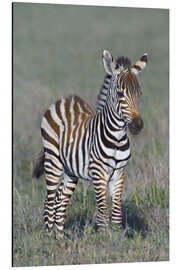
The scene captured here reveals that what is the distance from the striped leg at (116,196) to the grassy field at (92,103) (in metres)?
0.15

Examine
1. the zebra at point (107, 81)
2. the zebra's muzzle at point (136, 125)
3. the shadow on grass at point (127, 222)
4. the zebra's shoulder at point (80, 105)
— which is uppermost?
the zebra at point (107, 81)

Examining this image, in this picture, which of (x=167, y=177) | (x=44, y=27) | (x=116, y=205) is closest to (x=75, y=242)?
A: (x=116, y=205)

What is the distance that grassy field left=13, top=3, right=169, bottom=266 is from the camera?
5871 mm

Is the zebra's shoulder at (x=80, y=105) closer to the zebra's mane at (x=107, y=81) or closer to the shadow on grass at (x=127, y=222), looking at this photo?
the zebra's mane at (x=107, y=81)

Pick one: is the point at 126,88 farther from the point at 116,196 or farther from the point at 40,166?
the point at 40,166

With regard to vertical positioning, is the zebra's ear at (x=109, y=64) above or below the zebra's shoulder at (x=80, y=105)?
above

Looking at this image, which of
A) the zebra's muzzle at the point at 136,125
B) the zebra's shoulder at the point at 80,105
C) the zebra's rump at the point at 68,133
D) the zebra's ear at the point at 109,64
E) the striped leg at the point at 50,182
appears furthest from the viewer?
the zebra's shoulder at the point at 80,105

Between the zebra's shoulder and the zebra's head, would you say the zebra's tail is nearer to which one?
the zebra's shoulder

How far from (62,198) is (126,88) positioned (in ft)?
4.30

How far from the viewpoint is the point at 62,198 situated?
6020 millimetres

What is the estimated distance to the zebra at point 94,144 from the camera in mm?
5543

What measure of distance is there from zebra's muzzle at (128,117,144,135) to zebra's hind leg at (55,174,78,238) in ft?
2.91

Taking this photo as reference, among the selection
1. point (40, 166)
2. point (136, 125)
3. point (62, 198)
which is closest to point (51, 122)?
point (40, 166)

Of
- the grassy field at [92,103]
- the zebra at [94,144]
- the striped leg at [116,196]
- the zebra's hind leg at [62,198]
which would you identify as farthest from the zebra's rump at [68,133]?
the grassy field at [92,103]
